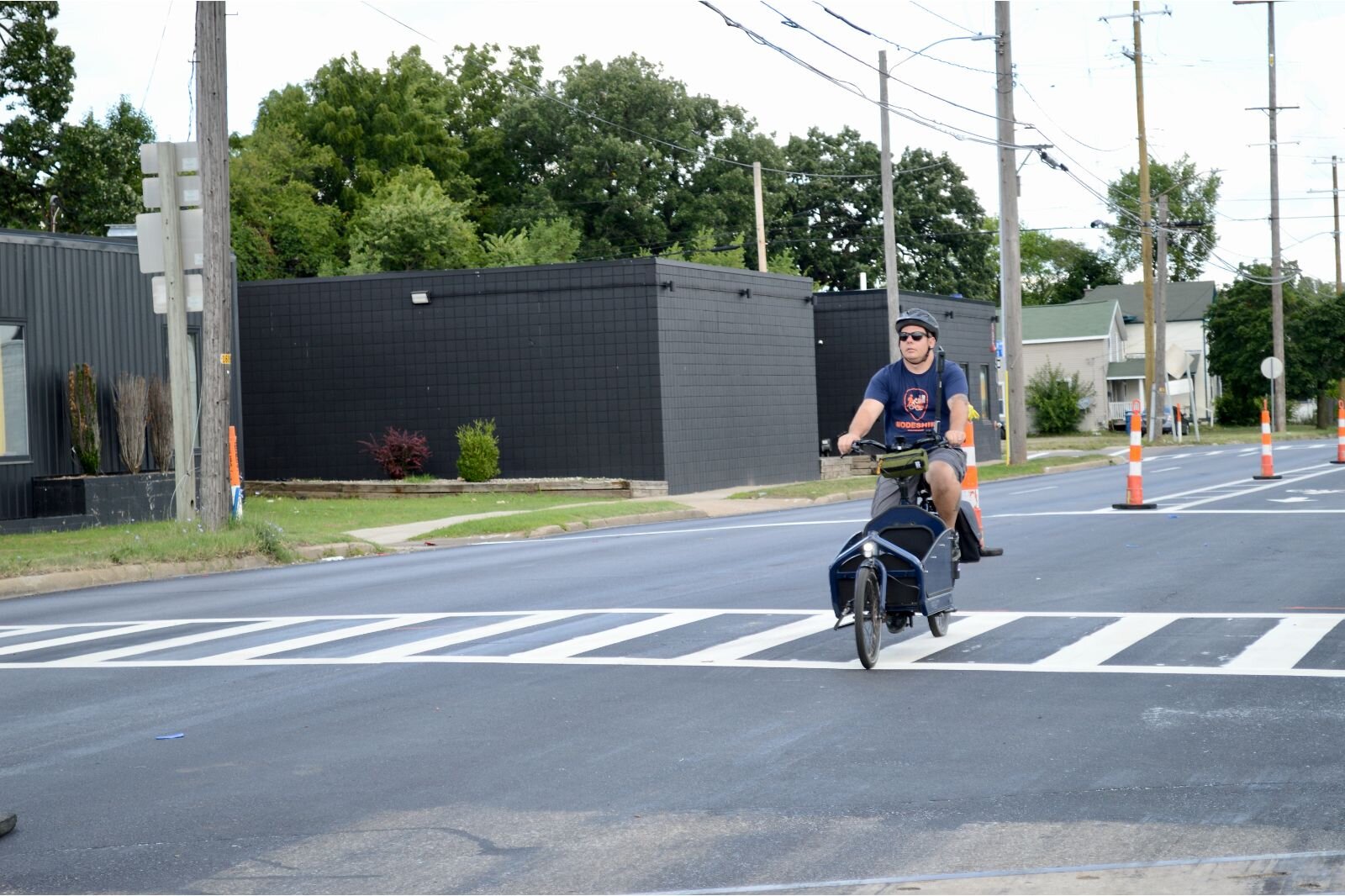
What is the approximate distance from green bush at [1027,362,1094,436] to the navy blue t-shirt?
64970mm

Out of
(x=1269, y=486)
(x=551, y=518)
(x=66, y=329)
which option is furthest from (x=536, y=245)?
(x=1269, y=486)

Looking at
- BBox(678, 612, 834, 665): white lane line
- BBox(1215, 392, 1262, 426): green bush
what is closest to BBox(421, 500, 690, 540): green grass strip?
BBox(678, 612, 834, 665): white lane line

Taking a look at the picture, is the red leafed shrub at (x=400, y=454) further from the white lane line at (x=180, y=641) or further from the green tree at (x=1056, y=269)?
the green tree at (x=1056, y=269)

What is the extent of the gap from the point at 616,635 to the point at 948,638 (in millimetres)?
2257

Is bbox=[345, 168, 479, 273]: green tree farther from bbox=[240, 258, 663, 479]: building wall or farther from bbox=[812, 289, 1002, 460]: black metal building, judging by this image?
bbox=[240, 258, 663, 479]: building wall

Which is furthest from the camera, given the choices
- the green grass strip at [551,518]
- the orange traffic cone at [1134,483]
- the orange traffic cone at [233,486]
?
the green grass strip at [551,518]

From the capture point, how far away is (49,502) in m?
22.5

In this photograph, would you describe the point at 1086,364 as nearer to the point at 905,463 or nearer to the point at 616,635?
the point at 616,635

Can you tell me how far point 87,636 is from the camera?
11516 millimetres

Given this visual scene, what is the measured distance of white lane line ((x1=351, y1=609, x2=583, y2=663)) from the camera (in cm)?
998

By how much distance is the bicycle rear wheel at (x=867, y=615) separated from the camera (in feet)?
28.6

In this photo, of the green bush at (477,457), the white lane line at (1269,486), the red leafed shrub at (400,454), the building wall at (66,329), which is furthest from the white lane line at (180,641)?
the red leafed shrub at (400,454)

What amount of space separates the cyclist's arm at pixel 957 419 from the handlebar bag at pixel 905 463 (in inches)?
7.5

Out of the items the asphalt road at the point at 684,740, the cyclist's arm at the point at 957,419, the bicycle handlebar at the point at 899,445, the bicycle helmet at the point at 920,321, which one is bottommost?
the asphalt road at the point at 684,740
